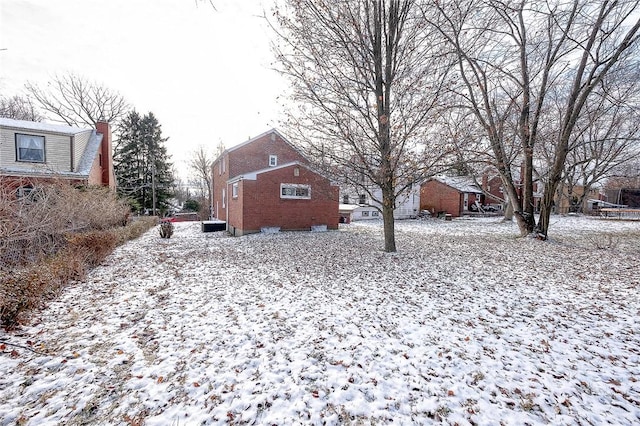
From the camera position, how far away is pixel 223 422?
2.38 meters

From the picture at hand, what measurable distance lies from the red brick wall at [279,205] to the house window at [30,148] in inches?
436

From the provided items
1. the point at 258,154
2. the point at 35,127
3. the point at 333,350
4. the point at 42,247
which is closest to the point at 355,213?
the point at 258,154

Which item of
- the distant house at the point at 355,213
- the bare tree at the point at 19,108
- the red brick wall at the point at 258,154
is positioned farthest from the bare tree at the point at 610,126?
the bare tree at the point at 19,108

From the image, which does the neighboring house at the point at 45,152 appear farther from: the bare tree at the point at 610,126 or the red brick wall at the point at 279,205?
the bare tree at the point at 610,126

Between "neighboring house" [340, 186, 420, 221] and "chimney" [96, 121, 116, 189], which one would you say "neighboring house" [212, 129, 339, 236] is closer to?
"neighboring house" [340, 186, 420, 221]

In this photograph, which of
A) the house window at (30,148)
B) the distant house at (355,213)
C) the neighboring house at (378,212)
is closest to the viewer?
the house window at (30,148)

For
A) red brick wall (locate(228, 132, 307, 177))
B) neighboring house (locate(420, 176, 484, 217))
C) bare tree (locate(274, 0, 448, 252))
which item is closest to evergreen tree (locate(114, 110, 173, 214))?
red brick wall (locate(228, 132, 307, 177))

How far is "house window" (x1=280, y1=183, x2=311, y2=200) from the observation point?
47.7 feet

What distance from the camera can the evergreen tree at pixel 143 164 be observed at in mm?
27688

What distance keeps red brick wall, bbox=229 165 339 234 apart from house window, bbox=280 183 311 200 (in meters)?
0.18

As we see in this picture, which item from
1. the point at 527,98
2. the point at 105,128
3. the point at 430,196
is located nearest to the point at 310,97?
the point at 527,98

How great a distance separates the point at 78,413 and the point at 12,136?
1947 cm

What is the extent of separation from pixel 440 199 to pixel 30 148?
31.7 m

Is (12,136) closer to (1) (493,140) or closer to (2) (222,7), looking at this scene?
(2) (222,7)
